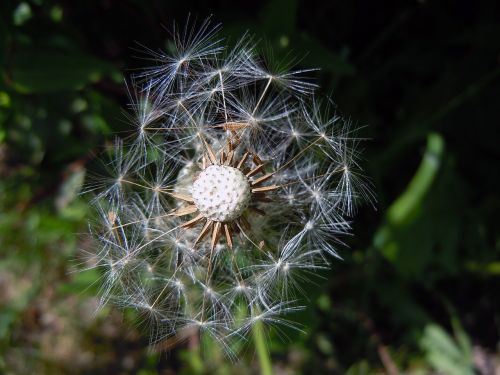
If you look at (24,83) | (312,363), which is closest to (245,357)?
(312,363)

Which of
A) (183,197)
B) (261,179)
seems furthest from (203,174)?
(261,179)

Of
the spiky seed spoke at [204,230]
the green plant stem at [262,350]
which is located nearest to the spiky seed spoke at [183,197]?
the spiky seed spoke at [204,230]

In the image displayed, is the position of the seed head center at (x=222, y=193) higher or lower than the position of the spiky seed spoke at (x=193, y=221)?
higher

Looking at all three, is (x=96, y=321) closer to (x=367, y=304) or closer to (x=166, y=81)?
(x=367, y=304)

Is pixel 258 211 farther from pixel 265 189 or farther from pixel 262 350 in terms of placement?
pixel 262 350

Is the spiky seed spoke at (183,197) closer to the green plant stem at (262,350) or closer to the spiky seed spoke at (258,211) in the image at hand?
the spiky seed spoke at (258,211)
